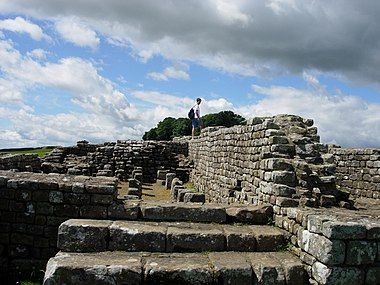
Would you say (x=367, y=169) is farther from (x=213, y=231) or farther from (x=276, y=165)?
(x=213, y=231)

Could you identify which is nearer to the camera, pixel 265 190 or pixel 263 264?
pixel 263 264

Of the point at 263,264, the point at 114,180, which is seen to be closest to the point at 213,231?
the point at 263,264

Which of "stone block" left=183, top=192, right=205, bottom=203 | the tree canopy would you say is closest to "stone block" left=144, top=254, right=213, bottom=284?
"stone block" left=183, top=192, right=205, bottom=203

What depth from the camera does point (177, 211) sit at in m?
8.03

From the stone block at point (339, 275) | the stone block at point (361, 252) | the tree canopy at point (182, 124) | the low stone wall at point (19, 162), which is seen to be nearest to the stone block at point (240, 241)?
the stone block at point (339, 275)

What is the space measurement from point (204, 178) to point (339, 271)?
11.3 m

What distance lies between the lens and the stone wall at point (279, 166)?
813cm

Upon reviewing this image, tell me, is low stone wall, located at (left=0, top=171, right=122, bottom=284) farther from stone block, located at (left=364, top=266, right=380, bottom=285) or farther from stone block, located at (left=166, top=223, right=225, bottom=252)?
stone block, located at (left=364, top=266, right=380, bottom=285)

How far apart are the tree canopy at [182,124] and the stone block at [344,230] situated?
1634 inches

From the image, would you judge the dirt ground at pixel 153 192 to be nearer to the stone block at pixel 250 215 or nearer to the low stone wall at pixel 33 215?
the low stone wall at pixel 33 215

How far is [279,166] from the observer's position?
27.8 ft

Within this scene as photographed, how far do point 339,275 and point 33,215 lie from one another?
6186 mm

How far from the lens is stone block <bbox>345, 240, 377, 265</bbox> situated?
19.2 ft

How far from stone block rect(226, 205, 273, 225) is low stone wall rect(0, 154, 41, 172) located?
37.2 ft
